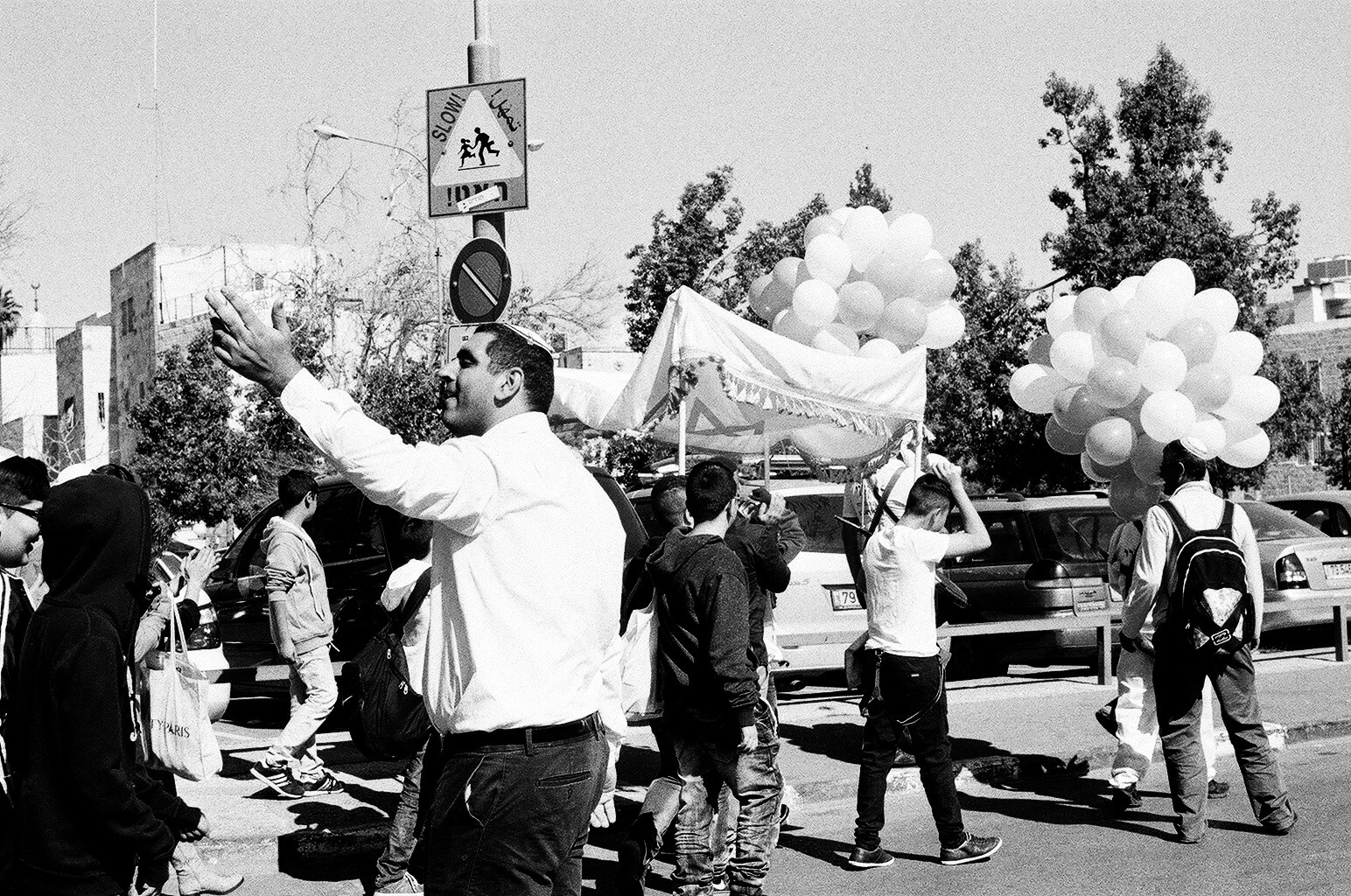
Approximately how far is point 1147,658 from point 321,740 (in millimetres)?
5711

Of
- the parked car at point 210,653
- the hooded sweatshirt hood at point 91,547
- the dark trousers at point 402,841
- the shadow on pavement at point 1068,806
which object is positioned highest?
the hooded sweatshirt hood at point 91,547

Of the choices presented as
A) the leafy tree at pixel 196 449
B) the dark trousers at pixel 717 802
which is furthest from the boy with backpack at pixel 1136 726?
the leafy tree at pixel 196 449

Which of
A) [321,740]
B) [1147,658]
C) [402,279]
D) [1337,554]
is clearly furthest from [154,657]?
[402,279]

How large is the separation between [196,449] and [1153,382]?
25767 mm

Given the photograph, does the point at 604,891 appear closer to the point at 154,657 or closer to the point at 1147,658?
the point at 154,657

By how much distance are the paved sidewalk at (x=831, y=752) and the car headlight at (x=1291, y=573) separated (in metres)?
1.16

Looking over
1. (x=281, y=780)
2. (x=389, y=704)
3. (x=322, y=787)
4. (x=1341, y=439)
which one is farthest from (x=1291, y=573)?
(x=1341, y=439)

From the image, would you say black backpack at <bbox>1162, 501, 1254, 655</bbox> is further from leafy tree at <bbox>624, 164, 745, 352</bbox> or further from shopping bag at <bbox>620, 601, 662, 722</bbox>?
leafy tree at <bbox>624, 164, 745, 352</bbox>

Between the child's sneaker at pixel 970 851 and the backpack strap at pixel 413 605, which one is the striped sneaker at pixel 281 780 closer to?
the backpack strap at pixel 413 605

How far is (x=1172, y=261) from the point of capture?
9.43 m

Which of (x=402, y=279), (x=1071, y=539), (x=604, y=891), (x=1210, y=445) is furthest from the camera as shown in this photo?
(x=402, y=279)

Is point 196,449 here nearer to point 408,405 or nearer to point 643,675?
point 408,405

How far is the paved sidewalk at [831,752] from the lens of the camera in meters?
7.32

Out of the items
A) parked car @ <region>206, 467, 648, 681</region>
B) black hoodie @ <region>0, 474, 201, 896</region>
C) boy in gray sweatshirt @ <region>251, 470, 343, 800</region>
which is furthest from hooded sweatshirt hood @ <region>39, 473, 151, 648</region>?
parked car @ <region>206, 467, 648, 681</region>
